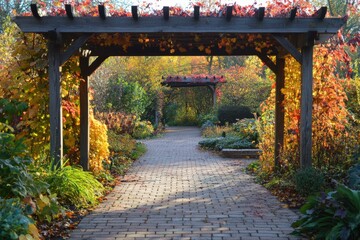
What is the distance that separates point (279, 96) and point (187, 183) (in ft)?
8.24

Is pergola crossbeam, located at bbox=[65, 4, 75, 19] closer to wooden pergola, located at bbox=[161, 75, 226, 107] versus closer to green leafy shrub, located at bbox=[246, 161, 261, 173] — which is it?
green leafy shrub, located at bbox=[246, 161, 261, 173]

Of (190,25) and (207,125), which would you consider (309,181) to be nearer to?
(190,25)

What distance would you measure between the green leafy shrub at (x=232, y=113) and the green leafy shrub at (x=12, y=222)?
811 inches

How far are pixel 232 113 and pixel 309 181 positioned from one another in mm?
17609

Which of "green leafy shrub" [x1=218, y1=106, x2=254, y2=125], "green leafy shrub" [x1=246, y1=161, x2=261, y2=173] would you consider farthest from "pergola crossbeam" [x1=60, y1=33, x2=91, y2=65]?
"green leafy shrub" [x1=218, y1=106, x2=254, y2=125]

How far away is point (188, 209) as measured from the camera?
251 inches

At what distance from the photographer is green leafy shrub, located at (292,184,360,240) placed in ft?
13.9

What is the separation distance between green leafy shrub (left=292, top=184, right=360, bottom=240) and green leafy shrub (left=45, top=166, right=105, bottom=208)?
2951 millimetres

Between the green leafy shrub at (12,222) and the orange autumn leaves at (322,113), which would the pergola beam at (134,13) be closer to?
the orange autumn leaves at (322,113)

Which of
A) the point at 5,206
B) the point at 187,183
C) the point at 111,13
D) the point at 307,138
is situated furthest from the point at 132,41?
the point at 5,206

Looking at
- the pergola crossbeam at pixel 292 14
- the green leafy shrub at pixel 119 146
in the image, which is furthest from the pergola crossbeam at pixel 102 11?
the green leafy shrub at pixel 119 146

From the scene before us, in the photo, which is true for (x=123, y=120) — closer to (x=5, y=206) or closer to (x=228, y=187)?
(x=228, y=187)

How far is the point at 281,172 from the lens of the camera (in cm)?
890

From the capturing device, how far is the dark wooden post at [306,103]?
23.2 ft
